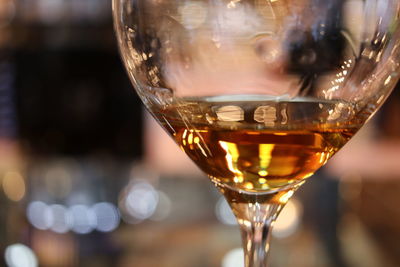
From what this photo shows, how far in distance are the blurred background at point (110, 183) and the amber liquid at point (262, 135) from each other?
608 mm

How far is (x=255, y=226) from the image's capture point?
36 cm

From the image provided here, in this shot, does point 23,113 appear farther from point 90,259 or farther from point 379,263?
point 379,263

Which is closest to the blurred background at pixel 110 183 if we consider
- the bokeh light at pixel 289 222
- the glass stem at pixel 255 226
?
the bokeh light at pixel 289 222

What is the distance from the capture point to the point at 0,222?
1.10 m

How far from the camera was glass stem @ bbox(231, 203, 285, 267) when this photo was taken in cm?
35

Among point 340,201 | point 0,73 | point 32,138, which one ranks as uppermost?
point 0,73

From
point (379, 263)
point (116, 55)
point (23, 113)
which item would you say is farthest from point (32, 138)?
point (379, 263)

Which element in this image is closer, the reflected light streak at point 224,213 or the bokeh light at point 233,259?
the bokeh light at point 233,259

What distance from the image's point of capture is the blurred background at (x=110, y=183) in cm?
111

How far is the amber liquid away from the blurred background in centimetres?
61

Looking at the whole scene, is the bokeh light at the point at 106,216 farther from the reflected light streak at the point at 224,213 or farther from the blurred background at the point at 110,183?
the reflected light streak at the point at 224,213

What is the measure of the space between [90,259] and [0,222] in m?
0.15

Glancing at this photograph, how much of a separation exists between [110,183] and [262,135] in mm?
1247

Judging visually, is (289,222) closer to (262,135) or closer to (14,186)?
(14,186)
